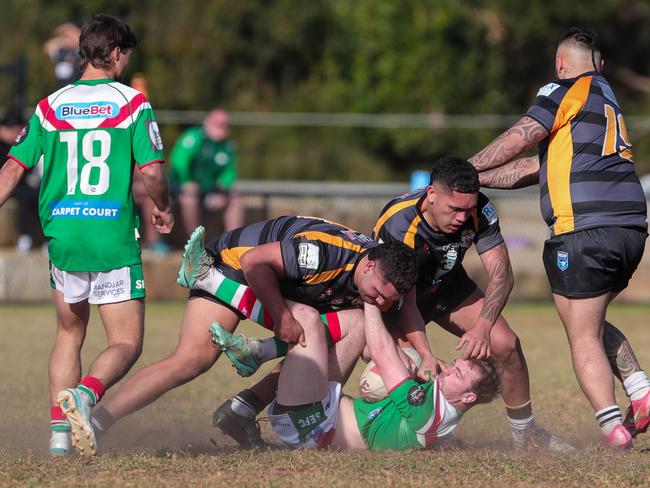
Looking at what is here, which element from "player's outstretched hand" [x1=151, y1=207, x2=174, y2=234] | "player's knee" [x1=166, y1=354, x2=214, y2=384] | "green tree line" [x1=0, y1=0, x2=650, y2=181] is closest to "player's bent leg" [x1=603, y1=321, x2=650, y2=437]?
"player's knee" [x1=166, y1=354, x2=214, y2=384]

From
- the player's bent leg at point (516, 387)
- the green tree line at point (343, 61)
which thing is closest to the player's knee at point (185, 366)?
the player's bent leg at point (516, 387)

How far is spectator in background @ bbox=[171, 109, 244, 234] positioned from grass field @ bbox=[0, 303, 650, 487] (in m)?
3.48

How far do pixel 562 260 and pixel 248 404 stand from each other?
1.92m

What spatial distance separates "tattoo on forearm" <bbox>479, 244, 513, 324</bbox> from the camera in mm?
6094

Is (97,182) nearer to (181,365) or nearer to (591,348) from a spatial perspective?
(181,365)

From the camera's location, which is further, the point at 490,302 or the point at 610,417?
the point at 490,302

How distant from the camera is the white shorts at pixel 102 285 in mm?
5727

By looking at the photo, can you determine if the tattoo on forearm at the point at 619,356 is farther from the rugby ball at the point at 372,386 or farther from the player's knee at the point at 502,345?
the rugby ball at the point at 372,386

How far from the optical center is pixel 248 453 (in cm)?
573

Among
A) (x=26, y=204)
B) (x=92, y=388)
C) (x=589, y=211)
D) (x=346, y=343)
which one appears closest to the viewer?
(x=92, y=388)

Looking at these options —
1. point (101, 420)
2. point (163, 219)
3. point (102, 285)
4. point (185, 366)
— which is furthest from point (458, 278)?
point (101, 420)

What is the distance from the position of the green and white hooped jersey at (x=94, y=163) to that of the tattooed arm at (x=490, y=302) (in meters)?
1.82

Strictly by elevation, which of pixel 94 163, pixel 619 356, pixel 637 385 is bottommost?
pixel 637 385

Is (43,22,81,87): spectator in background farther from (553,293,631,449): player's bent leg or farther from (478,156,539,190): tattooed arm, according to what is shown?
(553,293,631,449): player's bent leg
